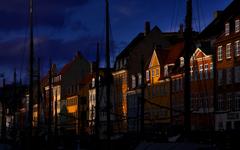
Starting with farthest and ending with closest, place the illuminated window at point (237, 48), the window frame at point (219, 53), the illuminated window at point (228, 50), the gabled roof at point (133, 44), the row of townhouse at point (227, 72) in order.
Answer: the gabled roof at point (133, 44) → the window frame at point (219, 53) → the illuminated window at point (228, 50) → the illuminated window at point (237, 48) → the row of townhouse at point (227, 72)

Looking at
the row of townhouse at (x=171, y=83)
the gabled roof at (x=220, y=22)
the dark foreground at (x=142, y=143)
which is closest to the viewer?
the dark foreground at (x=142, y=143)

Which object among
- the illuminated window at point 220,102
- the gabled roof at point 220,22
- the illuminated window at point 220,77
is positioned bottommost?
the illuminated window at point 220,102

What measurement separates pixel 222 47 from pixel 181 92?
49.5 ft

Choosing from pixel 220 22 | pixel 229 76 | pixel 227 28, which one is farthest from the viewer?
pixel 220 22

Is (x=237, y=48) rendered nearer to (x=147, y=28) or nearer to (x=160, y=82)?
(x=160, y=82)

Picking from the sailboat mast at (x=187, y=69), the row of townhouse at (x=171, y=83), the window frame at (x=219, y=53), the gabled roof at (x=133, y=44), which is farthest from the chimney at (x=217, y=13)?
the sailboat mast at (x=187, y=69)

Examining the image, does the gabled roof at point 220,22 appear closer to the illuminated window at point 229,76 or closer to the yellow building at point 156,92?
the illuminated window at point 229,76

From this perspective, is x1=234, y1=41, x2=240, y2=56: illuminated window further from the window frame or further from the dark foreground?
the dark foreground

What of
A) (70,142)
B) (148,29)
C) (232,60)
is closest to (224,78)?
(232,60)

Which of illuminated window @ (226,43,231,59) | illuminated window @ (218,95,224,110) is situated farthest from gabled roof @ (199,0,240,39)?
illuminated window @ (218,95,224,110)

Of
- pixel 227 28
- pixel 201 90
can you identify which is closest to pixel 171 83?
pixel 201 90

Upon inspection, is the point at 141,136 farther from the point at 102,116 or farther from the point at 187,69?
the point at 102,116

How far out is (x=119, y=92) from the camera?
404 ft

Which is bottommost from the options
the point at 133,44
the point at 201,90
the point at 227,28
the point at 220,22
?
the point at 201,90
